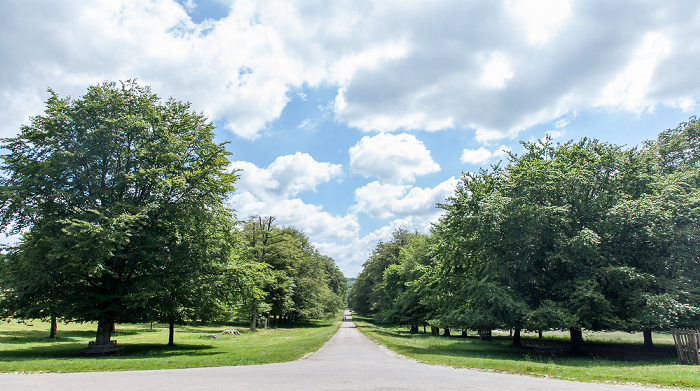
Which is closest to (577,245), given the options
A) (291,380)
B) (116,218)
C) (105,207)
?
(291,380)

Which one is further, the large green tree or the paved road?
the large green tree

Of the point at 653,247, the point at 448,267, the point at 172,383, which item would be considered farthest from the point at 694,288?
the point at 172,383

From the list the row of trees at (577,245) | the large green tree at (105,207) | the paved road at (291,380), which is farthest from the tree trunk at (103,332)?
the row of trees at (577,245)

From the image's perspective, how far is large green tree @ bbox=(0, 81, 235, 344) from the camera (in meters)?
18.8

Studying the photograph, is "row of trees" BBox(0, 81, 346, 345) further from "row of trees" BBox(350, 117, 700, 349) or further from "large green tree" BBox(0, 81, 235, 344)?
"row of trees" BBox(350, 117, 700, 349)

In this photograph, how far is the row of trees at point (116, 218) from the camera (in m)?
18.7

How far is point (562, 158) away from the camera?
936 inches

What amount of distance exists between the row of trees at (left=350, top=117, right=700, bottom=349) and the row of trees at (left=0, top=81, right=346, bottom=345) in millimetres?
14483

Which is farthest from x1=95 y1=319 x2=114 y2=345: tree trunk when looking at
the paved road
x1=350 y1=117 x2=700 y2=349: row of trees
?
x1=350 y1=117 x2=700 y2=349: row of trees

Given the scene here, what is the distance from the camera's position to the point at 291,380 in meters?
10.6

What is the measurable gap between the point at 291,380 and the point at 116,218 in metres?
12.6

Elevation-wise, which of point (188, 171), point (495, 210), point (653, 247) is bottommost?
point (653, 247)

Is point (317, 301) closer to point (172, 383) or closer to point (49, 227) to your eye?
point (49, 227)

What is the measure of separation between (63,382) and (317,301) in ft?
152
